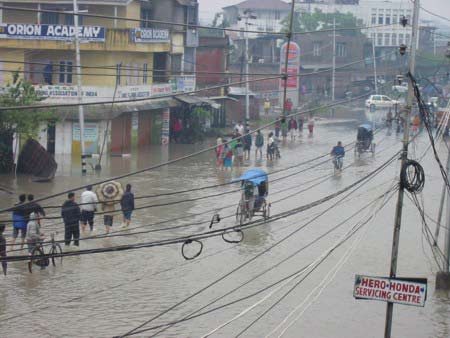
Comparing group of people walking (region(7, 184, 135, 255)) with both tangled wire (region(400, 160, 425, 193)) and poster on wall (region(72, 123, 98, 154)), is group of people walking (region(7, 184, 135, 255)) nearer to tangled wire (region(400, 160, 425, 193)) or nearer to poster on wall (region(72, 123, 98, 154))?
tangled wire (region(400, 160, 425, 193))

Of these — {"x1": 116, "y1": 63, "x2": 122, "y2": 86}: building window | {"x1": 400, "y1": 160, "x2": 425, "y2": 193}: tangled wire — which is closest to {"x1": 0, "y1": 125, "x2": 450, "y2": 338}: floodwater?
{"x1": 400, "y1": 160, "x2": 425, "y2": 193}: tangled wire

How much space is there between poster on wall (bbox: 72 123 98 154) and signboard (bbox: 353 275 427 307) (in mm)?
23436

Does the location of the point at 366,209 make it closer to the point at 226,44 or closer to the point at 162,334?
the point at 162,334

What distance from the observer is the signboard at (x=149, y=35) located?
37938mm

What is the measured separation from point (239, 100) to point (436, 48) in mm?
47452

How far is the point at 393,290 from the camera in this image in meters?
13.6

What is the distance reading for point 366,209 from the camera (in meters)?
27.9

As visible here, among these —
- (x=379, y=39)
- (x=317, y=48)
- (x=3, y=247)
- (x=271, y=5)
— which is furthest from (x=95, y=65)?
(x=271, y=5)

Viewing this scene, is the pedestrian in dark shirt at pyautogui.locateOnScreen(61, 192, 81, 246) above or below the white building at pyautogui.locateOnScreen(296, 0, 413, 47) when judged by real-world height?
below

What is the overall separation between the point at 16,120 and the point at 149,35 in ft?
33.1

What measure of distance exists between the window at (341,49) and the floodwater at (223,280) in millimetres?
52850

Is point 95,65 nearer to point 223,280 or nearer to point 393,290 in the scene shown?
point 223,280

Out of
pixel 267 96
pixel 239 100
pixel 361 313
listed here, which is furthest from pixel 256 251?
pixel 267 96

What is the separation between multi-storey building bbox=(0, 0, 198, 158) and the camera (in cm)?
3569
